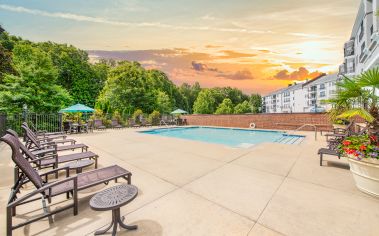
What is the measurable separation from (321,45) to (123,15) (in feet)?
51.8

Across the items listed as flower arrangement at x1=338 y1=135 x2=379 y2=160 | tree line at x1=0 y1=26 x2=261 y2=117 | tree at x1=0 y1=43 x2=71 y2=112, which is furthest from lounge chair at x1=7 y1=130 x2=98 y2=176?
tree at x1=0 y1=43 x2=71 y2=112

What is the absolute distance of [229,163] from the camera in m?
4.76

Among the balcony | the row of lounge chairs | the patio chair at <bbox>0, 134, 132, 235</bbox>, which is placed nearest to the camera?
the patio chair at <bbox>0, 134, 132, 235</bbox>

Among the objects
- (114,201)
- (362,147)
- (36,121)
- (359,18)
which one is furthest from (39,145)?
(359,18)

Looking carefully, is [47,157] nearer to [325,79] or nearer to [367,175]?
[367,175]

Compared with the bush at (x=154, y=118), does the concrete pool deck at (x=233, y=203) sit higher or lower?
lower

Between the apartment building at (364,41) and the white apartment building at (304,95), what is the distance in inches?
785

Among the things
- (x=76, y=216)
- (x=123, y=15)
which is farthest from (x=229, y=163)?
(x=123, y=15)

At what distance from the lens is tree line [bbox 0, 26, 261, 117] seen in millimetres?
13406

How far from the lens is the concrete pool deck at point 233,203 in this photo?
211 cm

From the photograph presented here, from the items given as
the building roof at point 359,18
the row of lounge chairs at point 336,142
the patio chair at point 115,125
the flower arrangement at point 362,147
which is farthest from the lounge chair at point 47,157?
the building roof at point 359,18

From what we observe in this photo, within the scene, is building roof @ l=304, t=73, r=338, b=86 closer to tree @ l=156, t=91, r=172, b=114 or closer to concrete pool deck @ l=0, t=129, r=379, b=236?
tree @ l=156, t=91, r=172, b=114

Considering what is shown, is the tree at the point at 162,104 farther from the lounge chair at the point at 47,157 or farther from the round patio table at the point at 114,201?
the round patio table at the point at 114,201

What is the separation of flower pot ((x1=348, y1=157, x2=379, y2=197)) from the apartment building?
723cm
